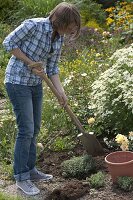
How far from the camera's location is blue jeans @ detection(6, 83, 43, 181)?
4.26 metres

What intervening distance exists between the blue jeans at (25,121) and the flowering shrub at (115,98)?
1.02m

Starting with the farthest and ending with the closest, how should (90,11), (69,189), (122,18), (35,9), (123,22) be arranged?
(90,11) < (35,9) < (122,18) < (123,22) < (69,189)

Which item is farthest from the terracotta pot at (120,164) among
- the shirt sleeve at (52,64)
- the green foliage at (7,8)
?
the green foliage at (7,8)

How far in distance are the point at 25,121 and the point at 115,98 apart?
4.62 feet

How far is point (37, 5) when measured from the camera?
37.2 ft

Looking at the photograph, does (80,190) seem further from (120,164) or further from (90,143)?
(90,143)

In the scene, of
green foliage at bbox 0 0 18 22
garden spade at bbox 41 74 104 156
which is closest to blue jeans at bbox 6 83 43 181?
garden spade at bbox 41 74 104 156

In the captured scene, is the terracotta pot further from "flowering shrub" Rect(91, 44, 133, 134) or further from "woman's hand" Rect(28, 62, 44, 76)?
"woman's hand" Rect(28, 62, 44, 76)

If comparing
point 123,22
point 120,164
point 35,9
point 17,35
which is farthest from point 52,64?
point 35,9

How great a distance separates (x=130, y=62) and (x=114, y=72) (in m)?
0.21

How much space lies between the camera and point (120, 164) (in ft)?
14.4

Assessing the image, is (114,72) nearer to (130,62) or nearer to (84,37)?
(130,62)

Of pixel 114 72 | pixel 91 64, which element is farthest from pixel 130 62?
pixel 91 64

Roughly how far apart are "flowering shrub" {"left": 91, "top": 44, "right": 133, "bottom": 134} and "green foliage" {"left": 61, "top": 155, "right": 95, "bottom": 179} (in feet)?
2.29
